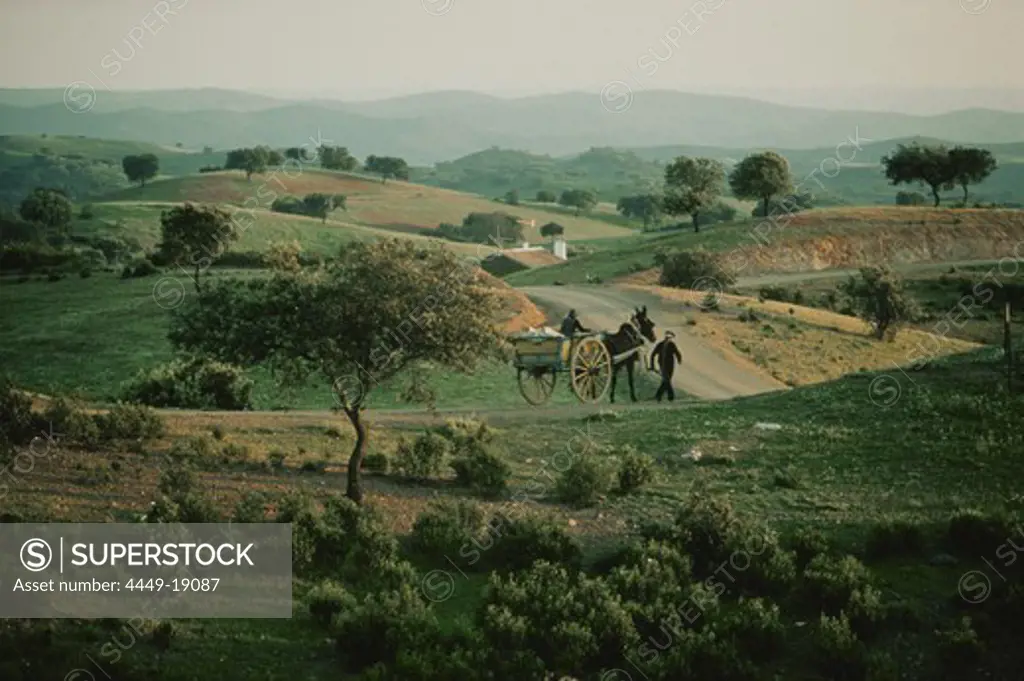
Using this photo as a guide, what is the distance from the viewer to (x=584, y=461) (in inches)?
1133

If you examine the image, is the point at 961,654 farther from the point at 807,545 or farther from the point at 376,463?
the point at 376,463

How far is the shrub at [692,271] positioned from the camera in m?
84.2

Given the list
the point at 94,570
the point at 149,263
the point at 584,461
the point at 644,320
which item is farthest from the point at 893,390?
the point at 149,263

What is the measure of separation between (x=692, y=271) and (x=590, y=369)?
48994 mm

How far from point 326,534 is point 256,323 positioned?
509cm

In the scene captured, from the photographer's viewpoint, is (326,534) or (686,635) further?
(326,534)

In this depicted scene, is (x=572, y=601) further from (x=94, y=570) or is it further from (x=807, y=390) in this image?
(x=807, y=390)

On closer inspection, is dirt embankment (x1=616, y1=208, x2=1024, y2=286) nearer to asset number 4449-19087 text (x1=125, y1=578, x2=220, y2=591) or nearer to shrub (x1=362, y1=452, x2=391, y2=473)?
shrub (x1=362, y1=452, x2=391, y2=473)

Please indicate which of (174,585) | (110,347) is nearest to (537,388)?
(174,585)

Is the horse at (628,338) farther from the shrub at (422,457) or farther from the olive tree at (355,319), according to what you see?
the olive tree at (355,319)

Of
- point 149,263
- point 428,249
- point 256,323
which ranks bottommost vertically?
point 149,263

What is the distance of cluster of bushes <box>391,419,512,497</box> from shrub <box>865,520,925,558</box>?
29.2ft

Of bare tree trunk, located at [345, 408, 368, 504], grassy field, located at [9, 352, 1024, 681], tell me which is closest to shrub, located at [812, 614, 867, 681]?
grassy field, located at [9, 352, 1024, 681]

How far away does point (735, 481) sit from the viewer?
30.3 m
